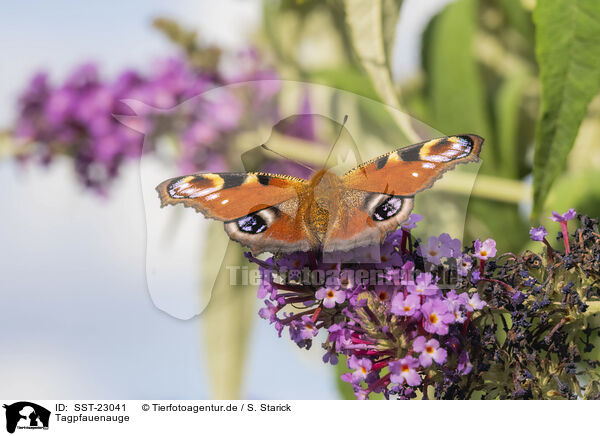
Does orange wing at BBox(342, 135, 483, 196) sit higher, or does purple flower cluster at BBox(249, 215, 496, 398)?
orange wing at BBox(342, 135, 483, 196)

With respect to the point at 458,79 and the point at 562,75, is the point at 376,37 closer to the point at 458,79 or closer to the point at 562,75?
the point at 562,75

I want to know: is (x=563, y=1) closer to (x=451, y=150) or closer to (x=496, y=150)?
(x=451, y=150)

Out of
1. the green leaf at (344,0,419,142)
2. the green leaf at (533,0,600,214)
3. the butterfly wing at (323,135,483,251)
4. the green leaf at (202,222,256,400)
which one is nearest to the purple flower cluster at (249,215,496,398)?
the butterfly wing at (323,135,483,251)

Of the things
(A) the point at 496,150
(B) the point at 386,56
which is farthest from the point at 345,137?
(A) the point at 496,150

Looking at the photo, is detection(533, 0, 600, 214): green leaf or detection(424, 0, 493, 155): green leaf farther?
detection(424, 0, 493, 155): green leaf

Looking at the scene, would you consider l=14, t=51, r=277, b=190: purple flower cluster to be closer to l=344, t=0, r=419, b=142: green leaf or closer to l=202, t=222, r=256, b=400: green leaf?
l=202, t=222, r=256, b=400: green leaf

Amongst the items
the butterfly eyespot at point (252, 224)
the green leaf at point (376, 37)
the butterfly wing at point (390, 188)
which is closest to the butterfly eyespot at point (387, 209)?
the butterfly wing at point (390, 188)

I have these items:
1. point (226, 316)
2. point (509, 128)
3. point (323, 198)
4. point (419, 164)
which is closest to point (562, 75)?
point (419, 164)

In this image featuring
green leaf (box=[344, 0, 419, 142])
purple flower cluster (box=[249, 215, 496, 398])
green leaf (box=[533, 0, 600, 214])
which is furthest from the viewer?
green leaf (box=[344, 0, 419, 142])
